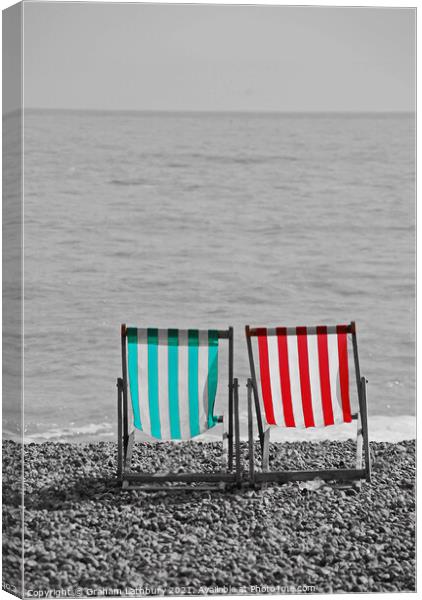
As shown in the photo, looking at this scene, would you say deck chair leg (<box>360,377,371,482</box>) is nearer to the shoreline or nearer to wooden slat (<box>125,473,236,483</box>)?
wooden slat (<box>125,473,236,483</box>)

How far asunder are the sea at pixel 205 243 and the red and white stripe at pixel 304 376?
1136 millimetres

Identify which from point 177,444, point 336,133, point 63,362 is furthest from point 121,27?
point 336,133

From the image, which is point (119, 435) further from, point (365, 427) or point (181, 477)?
point (365, 427)

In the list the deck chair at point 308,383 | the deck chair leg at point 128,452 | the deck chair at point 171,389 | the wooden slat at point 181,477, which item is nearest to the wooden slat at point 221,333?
the deck chair at point 171,389

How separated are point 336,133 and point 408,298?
9421 millimetres

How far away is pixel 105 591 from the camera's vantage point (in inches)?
169

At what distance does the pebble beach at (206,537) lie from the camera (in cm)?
432

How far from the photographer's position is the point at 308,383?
4992mm

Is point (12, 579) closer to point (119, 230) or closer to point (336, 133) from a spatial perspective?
point (119, 230)

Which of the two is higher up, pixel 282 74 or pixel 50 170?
pixel 282 74

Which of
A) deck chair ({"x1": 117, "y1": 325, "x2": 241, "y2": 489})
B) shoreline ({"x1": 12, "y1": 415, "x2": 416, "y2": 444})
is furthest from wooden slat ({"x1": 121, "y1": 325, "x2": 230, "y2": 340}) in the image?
shoreline ({"x1": 12, "y1": 415, "x2": 416, "y2": 444})

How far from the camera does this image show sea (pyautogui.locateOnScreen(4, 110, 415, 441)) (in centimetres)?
860

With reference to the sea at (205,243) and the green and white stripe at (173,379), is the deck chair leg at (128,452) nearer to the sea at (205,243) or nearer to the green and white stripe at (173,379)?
the green and white stripe at (173,379)

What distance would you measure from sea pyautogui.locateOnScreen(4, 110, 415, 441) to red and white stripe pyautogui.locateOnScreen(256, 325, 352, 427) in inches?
44.7
